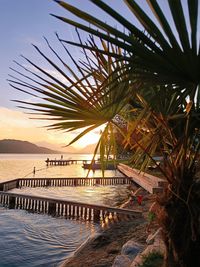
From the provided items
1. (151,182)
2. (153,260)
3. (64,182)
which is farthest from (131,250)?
(64,182)

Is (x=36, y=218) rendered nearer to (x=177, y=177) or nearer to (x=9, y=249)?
(x=9, y=249)

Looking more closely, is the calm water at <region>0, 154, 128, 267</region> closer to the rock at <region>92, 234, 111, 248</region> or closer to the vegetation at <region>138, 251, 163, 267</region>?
the rock at <region>92, 234, 111, 248</region>

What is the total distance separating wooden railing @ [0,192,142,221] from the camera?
1489 centimetres

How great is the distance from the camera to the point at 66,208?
17594 millimetres

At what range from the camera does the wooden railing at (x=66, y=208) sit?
1489 centimetres

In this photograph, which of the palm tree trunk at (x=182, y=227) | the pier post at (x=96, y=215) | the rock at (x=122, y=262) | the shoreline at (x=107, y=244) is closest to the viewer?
the palm tree trunk at (x=182, y=227)

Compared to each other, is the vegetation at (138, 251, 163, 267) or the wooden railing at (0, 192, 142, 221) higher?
the vegetation at (138, 251, 163, 267)

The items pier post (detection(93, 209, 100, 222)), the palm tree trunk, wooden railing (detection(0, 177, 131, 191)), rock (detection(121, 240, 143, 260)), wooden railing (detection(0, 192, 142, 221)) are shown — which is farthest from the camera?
wooden railing (detection(0, 177, 131, 191))

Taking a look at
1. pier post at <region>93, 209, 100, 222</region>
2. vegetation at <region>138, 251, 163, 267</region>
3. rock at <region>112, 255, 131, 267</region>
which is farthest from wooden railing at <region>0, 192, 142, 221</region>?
vegetation at <region>138, 251, 163, 267</region>

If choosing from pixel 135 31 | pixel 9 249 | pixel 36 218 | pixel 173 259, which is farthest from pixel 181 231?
pixel 36 218

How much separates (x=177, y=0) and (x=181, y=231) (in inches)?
109

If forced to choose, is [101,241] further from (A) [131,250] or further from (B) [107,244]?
(A) [131,250]

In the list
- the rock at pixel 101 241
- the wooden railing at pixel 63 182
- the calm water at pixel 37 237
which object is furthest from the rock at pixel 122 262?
the wooden railing at pixel 63 182

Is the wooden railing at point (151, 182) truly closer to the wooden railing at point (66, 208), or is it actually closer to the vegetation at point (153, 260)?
the vegetation at point (153, 260)
